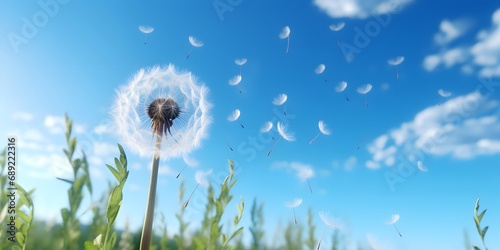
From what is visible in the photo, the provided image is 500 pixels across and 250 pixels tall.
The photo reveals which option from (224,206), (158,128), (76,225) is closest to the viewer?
(76,225)

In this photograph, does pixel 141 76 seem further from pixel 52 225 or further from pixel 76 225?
pixel 76 225

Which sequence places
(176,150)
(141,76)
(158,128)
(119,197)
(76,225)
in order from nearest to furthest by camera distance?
(119,197) < (76,225) < (158,128) < (176,150) < (141,76)

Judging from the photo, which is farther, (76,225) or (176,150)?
(176,150)

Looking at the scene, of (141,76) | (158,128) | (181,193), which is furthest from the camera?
(181,193)

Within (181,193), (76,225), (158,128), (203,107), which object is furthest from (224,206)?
(181,193)

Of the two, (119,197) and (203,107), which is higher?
(203,107)

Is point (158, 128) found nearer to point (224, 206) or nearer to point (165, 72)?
point (224, 206)

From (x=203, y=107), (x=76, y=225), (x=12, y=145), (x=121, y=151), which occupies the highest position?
(x=203, y=107)

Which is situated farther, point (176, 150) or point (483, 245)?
point (176, 150)

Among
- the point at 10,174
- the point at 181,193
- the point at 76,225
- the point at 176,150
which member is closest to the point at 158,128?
the point at 176,150
